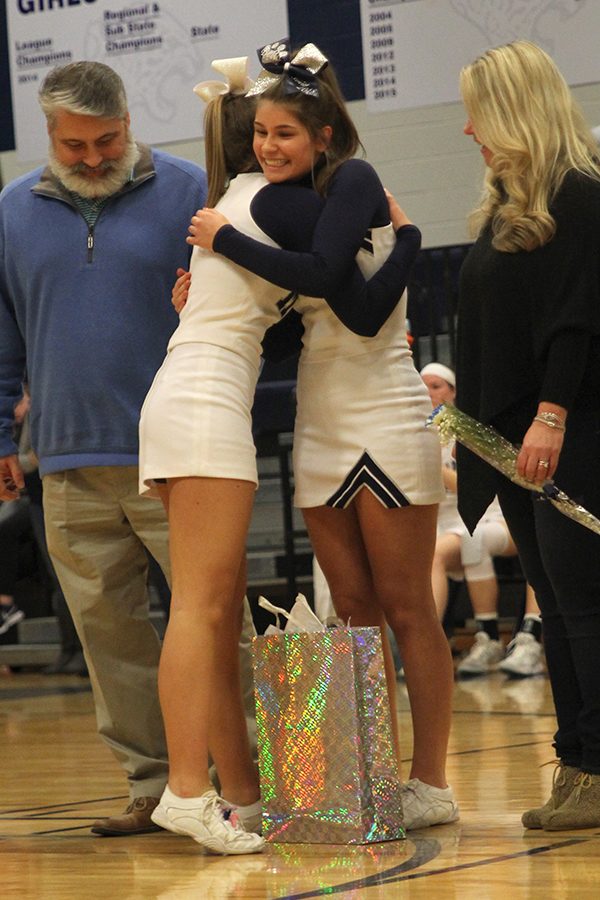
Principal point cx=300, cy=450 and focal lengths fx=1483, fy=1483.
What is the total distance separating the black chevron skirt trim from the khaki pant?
0.45 metres

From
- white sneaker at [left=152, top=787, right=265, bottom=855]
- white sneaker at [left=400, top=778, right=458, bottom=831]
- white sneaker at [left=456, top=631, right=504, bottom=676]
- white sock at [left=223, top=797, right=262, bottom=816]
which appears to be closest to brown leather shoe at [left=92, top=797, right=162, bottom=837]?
white sock at [left=223, top=797, right=262, bottom=816]

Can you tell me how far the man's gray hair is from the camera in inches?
118

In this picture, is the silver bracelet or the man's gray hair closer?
the silver bracelet

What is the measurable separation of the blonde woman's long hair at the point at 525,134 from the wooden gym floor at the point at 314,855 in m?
1.09

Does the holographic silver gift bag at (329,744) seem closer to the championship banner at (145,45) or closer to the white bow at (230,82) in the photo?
the white bow at (230,82)

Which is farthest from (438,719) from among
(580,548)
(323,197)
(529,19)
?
(529,19)

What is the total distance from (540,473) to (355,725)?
564 mm

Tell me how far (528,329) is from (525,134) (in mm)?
358

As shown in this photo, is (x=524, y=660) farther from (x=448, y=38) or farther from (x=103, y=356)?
(x=103, y=356)

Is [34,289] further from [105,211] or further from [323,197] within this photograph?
[323,197]

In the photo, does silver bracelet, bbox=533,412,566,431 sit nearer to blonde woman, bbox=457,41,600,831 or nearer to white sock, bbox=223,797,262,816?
blonde woman, bbox=457,41,600,831

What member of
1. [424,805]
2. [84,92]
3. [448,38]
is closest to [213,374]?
[84,92]

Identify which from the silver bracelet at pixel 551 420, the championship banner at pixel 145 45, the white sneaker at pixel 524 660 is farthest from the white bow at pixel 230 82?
the championship banner at pixel 145 45

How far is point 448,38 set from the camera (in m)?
7.02
